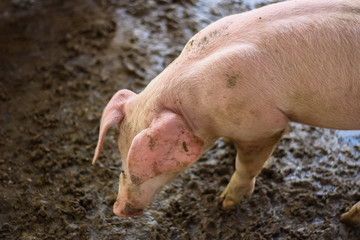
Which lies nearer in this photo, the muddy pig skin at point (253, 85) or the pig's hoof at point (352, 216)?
the muddy pig skin at point (253, 85)

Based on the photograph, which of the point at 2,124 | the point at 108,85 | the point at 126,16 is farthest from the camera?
the point at 126,16

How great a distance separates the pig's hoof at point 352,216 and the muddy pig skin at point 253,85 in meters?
0.57

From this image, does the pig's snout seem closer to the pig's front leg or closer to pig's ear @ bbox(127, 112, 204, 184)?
pig's ear @ bbox(127, 112, 204, 184)

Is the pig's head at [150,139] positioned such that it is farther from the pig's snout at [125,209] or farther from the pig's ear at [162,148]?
the pig's snout at [125,209]

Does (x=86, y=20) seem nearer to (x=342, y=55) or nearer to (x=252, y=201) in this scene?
(x=252, y=201)

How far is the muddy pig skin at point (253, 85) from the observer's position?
2.02 m

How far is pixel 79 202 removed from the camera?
279 cm

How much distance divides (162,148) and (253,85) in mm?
477

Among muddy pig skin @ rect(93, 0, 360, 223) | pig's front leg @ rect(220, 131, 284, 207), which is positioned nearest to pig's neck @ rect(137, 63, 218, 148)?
muddy pig skin @ rect(93, 0, 360, 223)

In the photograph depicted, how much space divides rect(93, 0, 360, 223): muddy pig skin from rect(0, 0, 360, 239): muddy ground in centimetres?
66

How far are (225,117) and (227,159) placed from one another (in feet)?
3.06

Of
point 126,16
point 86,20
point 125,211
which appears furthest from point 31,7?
point 125,211

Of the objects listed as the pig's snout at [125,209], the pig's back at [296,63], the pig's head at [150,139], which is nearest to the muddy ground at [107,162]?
the pig's snout at [125,209]

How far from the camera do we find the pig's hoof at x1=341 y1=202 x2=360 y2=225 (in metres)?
2.54
